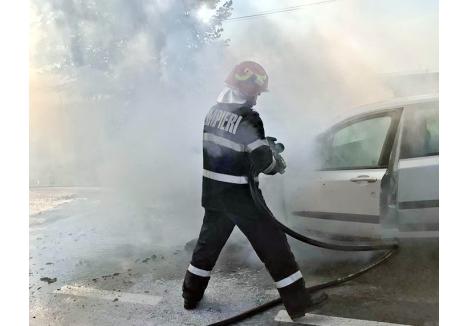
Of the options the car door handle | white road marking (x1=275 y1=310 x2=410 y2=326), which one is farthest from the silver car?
white road marking (x1=275 y1=310 x2=410 y2=326)

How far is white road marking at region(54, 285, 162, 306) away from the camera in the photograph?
2.40 m

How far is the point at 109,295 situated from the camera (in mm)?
2486

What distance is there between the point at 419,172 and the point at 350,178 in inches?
13.5

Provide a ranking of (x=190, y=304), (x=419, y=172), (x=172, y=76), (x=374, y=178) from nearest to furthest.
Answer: (x=419, y=172)
(x=374, y=178)
(x=190, y=304)
(x=172, y=76)

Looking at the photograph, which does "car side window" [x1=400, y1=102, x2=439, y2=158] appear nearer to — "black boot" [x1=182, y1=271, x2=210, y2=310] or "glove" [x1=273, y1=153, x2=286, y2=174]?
"glove" [x1=273, y1=153, x2=286, y2=174]

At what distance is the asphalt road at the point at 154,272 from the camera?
217 cm

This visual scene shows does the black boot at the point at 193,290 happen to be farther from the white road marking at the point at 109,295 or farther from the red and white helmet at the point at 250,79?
the red and white helmet at the point at 250,79

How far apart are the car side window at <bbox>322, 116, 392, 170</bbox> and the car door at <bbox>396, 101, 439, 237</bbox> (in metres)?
0.11

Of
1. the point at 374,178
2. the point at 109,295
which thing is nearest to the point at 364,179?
the point at 374,178

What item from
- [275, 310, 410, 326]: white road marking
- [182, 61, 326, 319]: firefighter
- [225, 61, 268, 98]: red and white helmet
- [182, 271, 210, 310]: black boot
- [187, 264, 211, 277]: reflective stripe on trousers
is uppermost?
[225, 61, 268, 98]: red and white helmet

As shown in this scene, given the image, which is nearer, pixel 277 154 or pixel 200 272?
pixel 277 154

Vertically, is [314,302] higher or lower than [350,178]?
lower

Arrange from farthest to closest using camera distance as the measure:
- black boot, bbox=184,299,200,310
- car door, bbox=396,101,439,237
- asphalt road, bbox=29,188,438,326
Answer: black boot, bbox=184,299,200,310 → asphalt road, bbox=29,188,438,326 → car door, bbox=396,101,439,237

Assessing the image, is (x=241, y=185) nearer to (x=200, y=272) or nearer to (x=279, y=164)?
(x=279, y=164)
